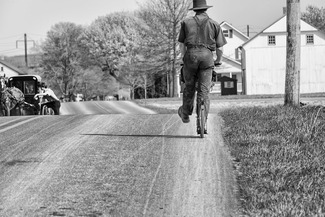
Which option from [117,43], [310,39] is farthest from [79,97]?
[310,39]

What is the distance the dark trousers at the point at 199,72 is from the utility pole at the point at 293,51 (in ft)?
24.1

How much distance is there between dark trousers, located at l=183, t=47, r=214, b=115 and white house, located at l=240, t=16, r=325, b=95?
184 ft

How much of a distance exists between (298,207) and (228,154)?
8.39 ft

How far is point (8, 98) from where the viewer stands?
2505 cm

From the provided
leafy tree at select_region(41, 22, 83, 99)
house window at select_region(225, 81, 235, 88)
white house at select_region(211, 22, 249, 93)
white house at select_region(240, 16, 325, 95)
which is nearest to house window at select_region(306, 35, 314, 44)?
white house at select_region(240, 16, 325, 95)

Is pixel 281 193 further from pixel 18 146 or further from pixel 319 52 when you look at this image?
pixel 319 52

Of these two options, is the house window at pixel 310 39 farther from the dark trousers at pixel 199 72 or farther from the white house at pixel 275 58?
the dark trousers at pixel 199 72

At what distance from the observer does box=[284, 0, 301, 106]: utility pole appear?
1639 cm

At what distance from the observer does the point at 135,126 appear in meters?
10.6

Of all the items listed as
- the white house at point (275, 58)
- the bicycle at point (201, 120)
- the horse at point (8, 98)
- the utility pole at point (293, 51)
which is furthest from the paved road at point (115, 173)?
the white house at point (275, 58)

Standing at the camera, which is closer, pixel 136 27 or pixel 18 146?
pixel 18 146

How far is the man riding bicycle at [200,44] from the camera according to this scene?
9297 mm

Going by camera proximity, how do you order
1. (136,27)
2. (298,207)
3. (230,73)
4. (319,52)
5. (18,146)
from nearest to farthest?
(298,207)
(18,146)
(319,52)
(230,73)
(136,27)

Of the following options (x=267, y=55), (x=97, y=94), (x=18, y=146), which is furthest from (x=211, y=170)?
(x=97, y=94)
